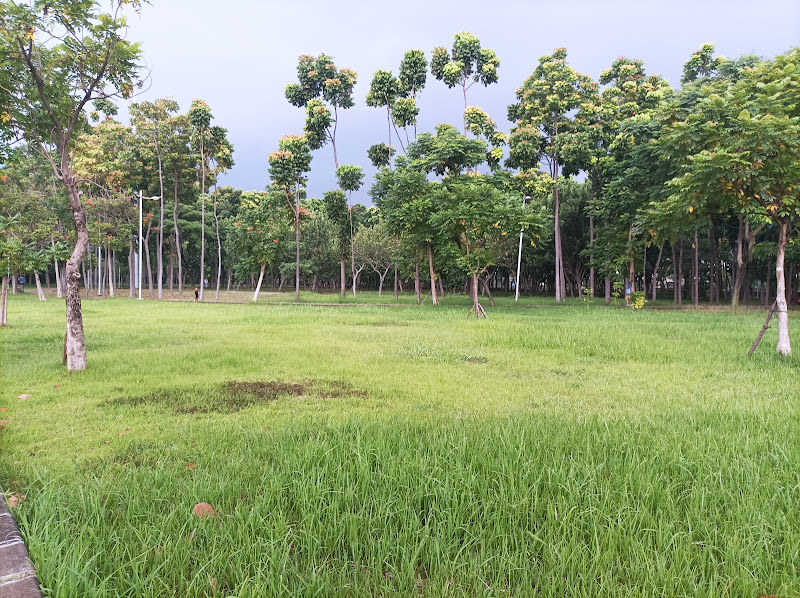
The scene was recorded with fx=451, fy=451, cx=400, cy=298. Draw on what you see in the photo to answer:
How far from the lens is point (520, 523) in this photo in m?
2.45

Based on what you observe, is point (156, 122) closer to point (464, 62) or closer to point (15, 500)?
point (464, 62)

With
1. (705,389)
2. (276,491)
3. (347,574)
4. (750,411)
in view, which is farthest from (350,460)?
(705,389)

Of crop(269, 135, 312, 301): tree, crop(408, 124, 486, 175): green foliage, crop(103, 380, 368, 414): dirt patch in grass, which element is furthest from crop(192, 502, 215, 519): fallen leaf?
crop(269, 135, 312, 301): tree

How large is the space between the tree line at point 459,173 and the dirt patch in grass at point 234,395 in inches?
102

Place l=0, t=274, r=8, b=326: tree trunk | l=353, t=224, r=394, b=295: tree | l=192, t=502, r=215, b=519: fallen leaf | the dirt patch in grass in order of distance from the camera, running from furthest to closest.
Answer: l=353, t=224, r=394, b=295: tree, l=0, t=274, r=8, b=326: tree trunk, the dirt patch in grass, l=192, t=502, r=215, b=519: fallen leaf

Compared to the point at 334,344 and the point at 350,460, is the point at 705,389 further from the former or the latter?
the point at 334,344

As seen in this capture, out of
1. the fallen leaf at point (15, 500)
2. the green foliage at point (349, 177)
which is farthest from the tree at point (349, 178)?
the fallen leaf at point (15, 500)

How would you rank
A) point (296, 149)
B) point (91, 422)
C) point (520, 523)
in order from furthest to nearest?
point (296, 149) → point (91, 422) → point (520, 523)

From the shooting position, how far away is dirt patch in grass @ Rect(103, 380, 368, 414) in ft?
16.5

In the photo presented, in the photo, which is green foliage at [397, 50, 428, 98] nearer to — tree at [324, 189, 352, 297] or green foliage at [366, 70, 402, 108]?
green foliage at [366, 70, 402, 108]

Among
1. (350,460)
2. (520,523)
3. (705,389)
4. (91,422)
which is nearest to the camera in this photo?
(520,523)

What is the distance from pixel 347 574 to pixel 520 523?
3.22 feet

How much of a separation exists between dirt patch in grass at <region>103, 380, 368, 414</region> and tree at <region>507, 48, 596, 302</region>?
81.0ft

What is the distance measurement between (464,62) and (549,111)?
9.97 m
